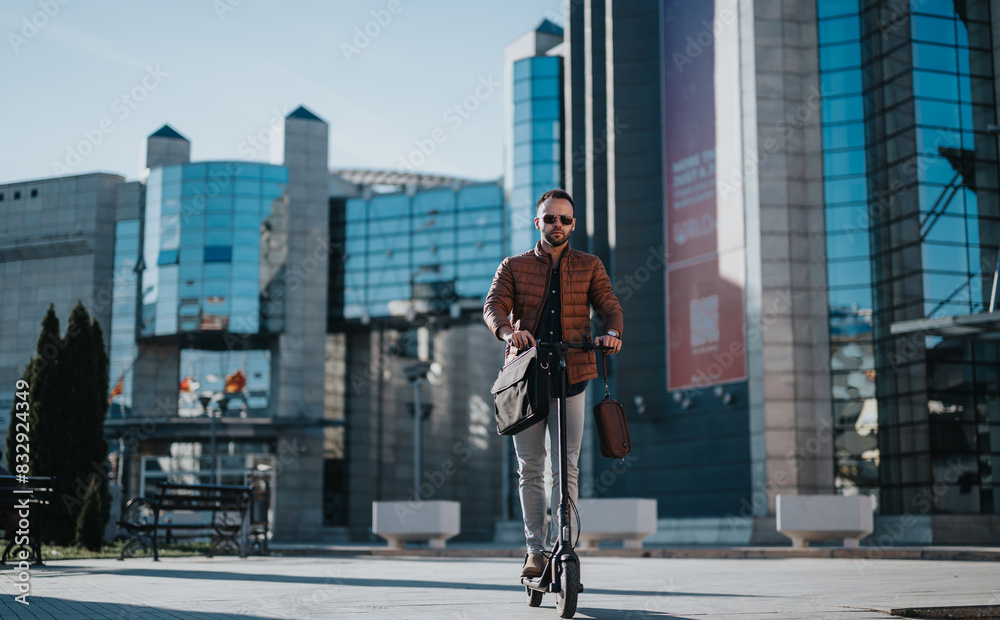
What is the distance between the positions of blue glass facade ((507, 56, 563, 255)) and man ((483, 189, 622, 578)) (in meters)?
39.5

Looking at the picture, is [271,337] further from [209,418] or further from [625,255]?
[625,255]

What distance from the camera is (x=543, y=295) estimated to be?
6.24 metres

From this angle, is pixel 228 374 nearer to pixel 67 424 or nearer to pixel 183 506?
pixel 183 506

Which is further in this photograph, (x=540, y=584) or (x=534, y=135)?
(x=534, y=135)

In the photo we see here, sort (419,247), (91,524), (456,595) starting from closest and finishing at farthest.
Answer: (456,595) → (91,524) → (419,247)

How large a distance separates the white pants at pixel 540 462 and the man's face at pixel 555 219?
2.93 feet

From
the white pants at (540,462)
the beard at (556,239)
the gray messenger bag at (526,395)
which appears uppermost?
the beard at (556,239)

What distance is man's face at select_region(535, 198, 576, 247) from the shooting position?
6.25 m

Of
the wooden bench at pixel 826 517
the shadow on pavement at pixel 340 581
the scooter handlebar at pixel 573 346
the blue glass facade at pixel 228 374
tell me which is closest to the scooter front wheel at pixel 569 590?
the scooter handlebar at pixel 573 346

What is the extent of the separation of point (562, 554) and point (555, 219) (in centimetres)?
186

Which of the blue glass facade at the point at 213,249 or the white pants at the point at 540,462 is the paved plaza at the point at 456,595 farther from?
the blue glass facade at the point at 213,249

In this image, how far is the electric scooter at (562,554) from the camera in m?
5.41

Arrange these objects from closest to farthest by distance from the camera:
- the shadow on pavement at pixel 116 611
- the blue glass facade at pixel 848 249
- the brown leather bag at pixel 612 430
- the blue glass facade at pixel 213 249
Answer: the shadow on pavement at pixel 116 611 → the brown leather bag at pixel 612 430 → the blue glass facade at pixel 848 249 → the blue glass facade at pixel 213 249

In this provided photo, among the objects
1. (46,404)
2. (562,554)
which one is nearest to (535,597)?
(562,554)
